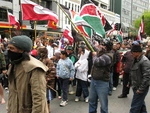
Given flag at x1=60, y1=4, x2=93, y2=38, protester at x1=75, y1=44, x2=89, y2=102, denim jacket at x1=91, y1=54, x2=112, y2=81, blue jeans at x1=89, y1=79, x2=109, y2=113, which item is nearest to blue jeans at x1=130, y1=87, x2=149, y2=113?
blue jeans at x1=89, y1=79, x2=109, y2=113

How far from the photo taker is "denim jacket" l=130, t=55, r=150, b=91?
204 inches

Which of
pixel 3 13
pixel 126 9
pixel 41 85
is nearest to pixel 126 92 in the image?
pixel 41 85

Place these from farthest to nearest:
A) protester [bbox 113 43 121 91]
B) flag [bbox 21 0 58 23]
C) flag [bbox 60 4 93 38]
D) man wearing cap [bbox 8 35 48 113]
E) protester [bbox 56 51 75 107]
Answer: flag [bbox 21 0 58 23]
protester [bbox 113 43 121 91]
flag [bbox 60 4 93 38]
protester [bbox 56 51 75 107]
man wearing cap [bbox 8 35 48 113]

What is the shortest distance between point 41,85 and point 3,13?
114 feet

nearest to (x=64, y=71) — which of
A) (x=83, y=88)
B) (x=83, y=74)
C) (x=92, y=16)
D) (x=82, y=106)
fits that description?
(x=83, y=74)

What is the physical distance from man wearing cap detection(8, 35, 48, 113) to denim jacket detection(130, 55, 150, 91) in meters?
2.77

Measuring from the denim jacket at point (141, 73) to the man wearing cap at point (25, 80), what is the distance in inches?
109

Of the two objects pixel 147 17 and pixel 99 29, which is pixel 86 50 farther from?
pixel 147 17

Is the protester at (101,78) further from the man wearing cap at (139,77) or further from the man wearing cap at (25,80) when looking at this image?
the man wearing cap at (25,80)

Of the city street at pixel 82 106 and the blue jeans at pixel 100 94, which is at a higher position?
the blue jeans at pixel 100 94

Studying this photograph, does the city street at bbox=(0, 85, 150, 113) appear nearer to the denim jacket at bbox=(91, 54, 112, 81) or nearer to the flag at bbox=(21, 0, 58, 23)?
the denim jacket at bbox=(91, 54, 112, 81)

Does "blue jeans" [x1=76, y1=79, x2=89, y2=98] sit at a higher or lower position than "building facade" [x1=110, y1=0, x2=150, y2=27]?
lower

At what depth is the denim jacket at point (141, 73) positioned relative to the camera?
5191 millimetres

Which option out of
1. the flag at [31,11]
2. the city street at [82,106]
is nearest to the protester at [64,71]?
the city street at [82,106]
